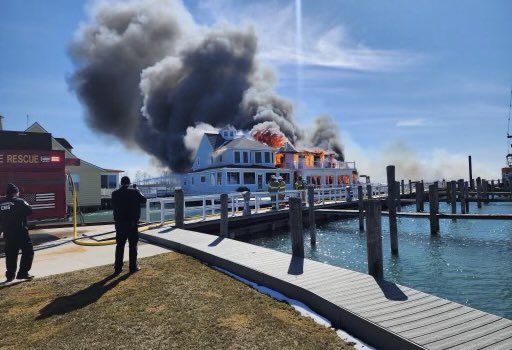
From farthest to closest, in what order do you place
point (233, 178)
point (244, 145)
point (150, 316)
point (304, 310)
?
point (244, 145), point (233, 178), point (304, 310), point (150, 316)

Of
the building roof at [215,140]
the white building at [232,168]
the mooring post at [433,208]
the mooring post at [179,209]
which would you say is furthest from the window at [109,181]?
the mooring post at [433,208]

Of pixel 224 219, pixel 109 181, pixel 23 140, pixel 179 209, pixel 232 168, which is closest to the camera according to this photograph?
pixel 23 140

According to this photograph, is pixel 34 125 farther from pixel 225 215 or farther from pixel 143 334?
pixel 143 334

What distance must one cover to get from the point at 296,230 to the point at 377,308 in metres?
4.42

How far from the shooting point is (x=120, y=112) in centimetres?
8350

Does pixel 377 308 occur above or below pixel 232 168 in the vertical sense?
below

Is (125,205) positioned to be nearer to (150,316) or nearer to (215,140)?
(150,316)

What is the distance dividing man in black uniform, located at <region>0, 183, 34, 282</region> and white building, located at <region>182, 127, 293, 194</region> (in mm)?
29319

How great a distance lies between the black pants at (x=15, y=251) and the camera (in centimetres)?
736

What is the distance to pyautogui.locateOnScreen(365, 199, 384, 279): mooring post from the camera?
7.38 meters

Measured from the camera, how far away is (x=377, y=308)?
501cm

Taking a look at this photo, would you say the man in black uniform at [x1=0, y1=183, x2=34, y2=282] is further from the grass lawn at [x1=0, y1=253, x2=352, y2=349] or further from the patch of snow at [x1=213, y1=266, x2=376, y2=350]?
the patch of snow at [x1=213, y1=266, x2=376, y2=350]

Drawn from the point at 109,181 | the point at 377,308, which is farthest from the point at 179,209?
the point at 109,181

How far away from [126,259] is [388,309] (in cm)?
655
